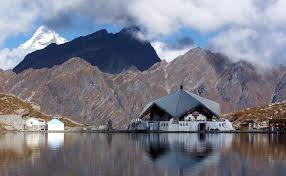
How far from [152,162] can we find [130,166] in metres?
3.99

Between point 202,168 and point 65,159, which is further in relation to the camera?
point 65,159

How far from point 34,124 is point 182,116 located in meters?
45.2

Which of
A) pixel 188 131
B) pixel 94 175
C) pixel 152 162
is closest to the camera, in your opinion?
pixel 94 175

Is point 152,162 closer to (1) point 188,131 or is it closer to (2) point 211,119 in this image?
(1) point 188,131

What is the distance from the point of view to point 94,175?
1555 inches

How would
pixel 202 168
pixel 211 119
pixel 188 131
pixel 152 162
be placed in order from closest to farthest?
pixel 202 168
pixel 152 162
pixel 188 131
pixel 211 119

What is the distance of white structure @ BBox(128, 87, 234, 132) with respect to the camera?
145 m

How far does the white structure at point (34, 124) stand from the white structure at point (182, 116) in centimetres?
2632

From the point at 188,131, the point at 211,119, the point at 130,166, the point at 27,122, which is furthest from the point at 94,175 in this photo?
the point at 27,122

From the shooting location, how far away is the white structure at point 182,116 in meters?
145

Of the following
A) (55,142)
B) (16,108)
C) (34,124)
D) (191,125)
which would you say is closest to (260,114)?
(191,125)

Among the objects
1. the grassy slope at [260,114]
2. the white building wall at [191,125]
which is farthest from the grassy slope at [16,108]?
the grassy slope at [260,114]

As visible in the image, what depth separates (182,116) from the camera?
495 feet

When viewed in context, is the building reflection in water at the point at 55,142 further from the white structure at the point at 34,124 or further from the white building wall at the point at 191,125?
the white structure at the point at 34,124
